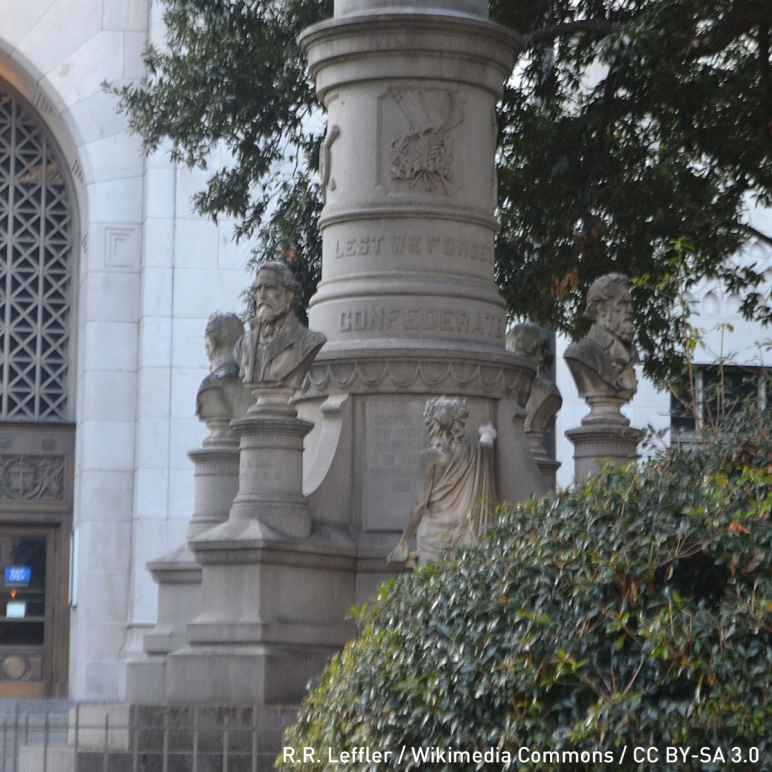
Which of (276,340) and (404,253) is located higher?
(404,253)

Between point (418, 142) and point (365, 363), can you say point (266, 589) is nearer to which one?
point (365, 363)

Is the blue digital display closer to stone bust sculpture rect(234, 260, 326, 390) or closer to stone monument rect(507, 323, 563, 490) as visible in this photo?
stone monument rect(507, 323, 563, 490)

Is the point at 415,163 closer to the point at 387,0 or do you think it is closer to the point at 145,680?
the point at 387,0

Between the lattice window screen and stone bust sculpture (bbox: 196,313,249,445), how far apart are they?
1244 cm

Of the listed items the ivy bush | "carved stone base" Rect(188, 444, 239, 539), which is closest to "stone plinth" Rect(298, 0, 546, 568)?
"carved stone base" Rect(188, 444, 239, 539)

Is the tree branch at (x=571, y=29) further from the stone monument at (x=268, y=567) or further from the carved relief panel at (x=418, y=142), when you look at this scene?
the stone monument at (x=268, y=567)

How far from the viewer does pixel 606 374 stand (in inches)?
580

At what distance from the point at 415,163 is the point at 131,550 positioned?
13.4 metres

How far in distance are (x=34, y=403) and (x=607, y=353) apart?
571 inches

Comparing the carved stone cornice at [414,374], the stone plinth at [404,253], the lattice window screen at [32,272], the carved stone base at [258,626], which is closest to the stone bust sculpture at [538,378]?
the stone plinth at [404,253]

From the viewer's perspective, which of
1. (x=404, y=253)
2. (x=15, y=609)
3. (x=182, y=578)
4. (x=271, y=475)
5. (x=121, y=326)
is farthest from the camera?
(x=15, y=609)

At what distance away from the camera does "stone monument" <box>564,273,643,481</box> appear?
1470cm

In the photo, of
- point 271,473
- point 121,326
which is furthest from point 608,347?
point 121,326

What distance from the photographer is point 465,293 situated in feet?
47.0
